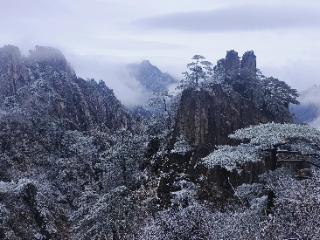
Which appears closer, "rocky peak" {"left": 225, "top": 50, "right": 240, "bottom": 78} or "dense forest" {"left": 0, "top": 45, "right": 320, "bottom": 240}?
"dense forest" {"left": 0, "top": 45, "right": 320, "bottom": 240}

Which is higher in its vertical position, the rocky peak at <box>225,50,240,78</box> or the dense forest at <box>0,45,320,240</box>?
the rocky peak at <box>225,50,240,78</box>

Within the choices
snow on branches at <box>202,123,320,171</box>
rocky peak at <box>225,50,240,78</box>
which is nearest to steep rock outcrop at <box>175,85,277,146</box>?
rocky peak at <box>225,50,240,78</box>

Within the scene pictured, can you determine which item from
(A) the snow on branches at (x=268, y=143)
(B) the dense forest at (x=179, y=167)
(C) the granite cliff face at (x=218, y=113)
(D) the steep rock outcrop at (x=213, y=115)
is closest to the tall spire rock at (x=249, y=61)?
(B) the dense forest at (x=179, y=167)

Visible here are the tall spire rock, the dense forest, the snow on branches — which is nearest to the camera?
the snow on branches

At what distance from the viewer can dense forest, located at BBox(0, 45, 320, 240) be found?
24172 mm

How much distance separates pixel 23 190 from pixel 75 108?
116636 mm

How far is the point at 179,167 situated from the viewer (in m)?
64.6

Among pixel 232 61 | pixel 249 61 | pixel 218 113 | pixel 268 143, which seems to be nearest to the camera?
pixel 268 143

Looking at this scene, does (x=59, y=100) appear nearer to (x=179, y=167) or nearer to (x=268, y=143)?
(x=179, y=167)

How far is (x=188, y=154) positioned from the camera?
6638cm

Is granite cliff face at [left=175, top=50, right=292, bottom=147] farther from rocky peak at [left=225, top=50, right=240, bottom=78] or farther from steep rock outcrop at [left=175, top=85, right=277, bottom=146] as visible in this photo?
rocky peak at [left=225, top=50, right=240, bottom=78]

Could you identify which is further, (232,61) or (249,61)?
(232,61)

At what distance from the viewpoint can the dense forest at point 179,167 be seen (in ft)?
79.3

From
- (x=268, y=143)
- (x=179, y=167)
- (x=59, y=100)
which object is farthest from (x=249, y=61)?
(x=59, y=100)
